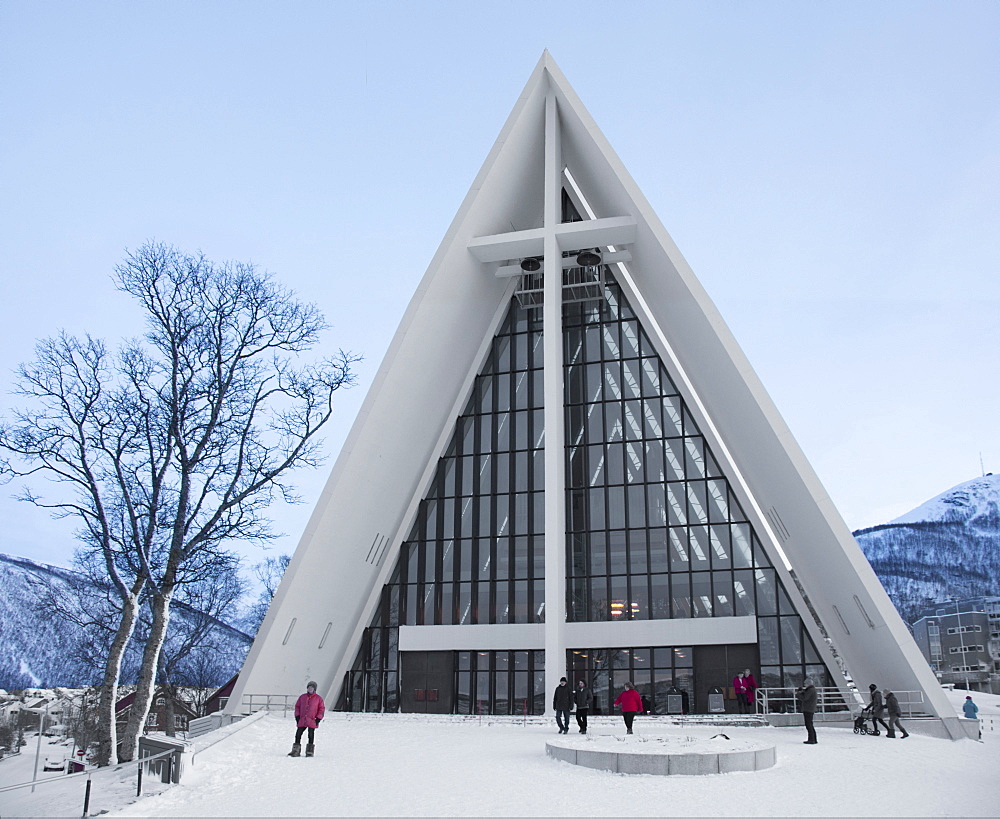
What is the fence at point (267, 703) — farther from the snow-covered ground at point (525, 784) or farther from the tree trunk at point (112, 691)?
the snow-covered ground at point (525, 784)

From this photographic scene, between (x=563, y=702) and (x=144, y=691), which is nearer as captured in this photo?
(x=563, y=702)

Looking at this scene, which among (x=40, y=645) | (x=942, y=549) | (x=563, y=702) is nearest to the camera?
(x=563, y=702)

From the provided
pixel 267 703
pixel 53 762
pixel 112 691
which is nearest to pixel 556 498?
pixel 267 703

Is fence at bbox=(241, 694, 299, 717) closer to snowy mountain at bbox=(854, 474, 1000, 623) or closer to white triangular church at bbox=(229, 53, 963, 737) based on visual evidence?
white triangular church at bbox=(229, 53, 963, 737)

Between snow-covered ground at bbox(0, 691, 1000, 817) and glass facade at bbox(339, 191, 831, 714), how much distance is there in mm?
10709

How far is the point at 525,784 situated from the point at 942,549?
373 feet

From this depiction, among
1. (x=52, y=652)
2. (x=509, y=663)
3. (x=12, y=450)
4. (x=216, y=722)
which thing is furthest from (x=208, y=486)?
(x=52, y=652)

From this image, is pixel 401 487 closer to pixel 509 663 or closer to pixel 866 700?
pixel 509 663

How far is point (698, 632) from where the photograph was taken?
73.2 feet

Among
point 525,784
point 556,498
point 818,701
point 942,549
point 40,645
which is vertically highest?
point 942,549

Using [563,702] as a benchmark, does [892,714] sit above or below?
below

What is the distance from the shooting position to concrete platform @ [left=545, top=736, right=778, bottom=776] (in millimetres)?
8500

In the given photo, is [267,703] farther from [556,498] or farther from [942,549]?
[942,549]

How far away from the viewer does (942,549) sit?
A: 105750mm
